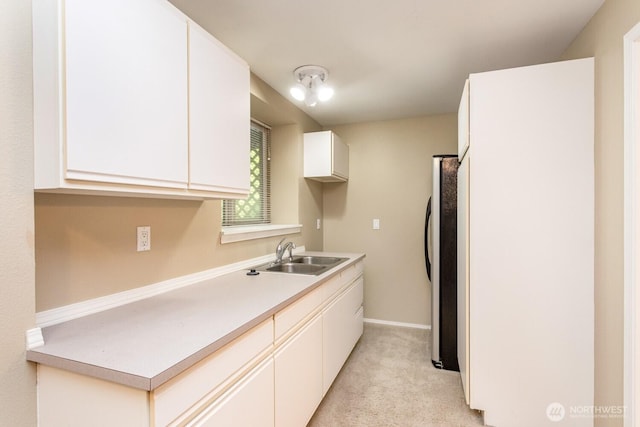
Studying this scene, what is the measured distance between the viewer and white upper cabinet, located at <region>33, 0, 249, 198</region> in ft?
2.90

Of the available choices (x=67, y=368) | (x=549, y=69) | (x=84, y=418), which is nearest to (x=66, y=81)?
(x=67, y=368)

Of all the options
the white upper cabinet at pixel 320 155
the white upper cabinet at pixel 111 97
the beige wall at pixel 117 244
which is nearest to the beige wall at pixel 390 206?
the white upper cabinet at pixel 320 155

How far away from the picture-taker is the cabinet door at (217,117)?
1.33 meters

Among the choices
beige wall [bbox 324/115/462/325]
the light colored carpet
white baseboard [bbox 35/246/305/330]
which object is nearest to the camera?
white baseboard [bbox 35/246/305/330]

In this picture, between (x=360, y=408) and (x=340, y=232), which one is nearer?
(x=360, y=408)

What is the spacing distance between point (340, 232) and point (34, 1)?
3.17 m

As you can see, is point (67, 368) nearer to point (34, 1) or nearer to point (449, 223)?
point (34, 1)

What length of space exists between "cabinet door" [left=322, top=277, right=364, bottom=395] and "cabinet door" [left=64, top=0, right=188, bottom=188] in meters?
1.37

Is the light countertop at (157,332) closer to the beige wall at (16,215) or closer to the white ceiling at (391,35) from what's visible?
the beige wall at (16,215)

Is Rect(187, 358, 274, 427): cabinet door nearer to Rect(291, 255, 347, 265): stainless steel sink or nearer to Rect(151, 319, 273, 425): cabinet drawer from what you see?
Rect(151, 319, 273, 425): cabinet drawer

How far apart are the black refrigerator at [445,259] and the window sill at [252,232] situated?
131 centimetres

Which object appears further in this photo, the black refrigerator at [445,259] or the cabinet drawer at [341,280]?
the black refrigerator at [445,259]

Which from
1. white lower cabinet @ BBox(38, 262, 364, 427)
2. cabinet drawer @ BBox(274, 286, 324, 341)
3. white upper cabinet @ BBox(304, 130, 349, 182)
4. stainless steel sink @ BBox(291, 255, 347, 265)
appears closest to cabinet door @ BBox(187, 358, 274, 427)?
white lower cabinet @ BBox(38, 262, 364, 427)

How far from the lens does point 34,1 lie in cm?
95
